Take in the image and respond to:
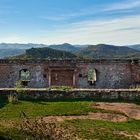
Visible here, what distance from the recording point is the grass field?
56.6 feet

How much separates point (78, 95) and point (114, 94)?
85.4 inches

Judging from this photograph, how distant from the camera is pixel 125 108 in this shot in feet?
76.5

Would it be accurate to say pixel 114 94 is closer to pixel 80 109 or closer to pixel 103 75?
pixel 80 109

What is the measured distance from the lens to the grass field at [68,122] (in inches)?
679

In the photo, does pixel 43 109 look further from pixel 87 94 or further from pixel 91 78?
pixel 91 78

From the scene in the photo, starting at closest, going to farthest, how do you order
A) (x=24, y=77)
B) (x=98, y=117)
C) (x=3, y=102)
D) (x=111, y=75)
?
(x=98, y=117), (x=3, y=102), (x=111, y=75), (x=24, y=77)

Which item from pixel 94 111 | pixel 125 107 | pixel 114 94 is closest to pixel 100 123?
pixel 94 111

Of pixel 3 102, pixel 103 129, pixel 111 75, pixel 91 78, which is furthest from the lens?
pixel 91 78

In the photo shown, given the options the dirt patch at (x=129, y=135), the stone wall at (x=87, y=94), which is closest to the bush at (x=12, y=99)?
the stone wall at (x=87, y=94)

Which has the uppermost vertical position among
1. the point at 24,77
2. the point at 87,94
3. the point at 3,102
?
the point at 24,77

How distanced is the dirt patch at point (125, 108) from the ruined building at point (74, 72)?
11599mm

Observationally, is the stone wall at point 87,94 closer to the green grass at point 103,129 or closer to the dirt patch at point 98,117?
the dirt patch at point 98,117

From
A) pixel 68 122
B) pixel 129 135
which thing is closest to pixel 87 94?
pixel 68 122

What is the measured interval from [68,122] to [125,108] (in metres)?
4.73
